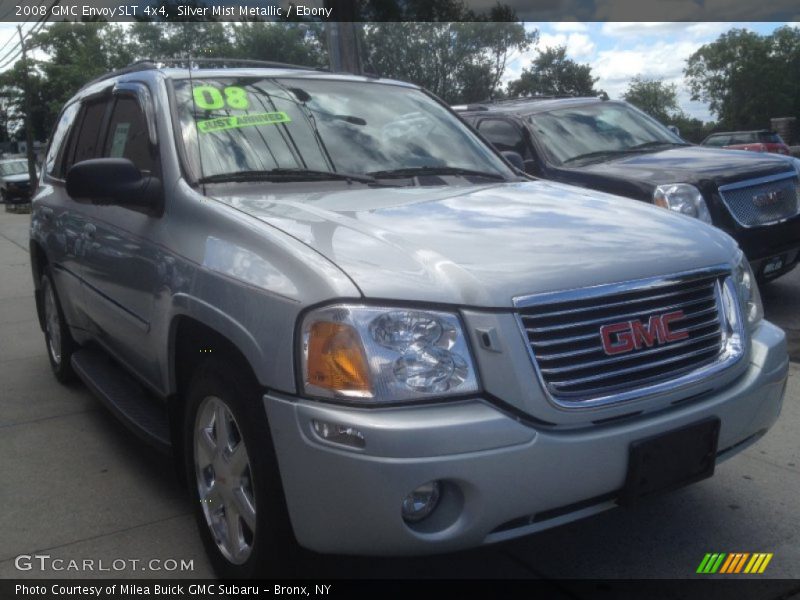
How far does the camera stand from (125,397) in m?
4.17

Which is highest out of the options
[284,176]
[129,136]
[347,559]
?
[129,136]

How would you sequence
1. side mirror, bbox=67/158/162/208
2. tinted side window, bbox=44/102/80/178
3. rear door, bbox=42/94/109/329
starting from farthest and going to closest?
tinted side window, bbox=44/102/80/178
rear door, bbox=42/94/109/329
side mirror, bbox=67/158/162/208

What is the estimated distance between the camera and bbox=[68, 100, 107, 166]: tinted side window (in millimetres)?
4805

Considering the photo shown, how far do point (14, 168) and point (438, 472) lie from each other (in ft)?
132

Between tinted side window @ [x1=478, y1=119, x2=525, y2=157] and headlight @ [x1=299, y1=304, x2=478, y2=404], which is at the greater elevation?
headlight @ [x1=299, y1=304, x2=478, y2=404]

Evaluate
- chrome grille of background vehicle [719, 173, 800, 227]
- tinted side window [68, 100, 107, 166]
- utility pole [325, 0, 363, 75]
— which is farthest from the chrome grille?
utility pole [325, 0, 363, 75]

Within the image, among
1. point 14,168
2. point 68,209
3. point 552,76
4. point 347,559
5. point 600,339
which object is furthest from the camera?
point 552,76

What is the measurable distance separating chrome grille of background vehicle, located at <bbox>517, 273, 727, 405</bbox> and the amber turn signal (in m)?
0.47

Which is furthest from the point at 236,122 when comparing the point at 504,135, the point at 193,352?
the point at 504,135

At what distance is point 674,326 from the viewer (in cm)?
285

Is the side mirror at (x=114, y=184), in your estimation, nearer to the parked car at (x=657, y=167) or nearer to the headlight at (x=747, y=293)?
the headlight at (x=747, y=293)

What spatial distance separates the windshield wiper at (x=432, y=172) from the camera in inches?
151

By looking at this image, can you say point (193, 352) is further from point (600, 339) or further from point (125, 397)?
point (600, 339)

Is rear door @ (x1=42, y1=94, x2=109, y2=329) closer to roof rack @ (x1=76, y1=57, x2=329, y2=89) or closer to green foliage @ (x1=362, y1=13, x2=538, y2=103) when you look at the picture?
roof rack @ (x1=76, y1=57, x2=329, y2=89)
